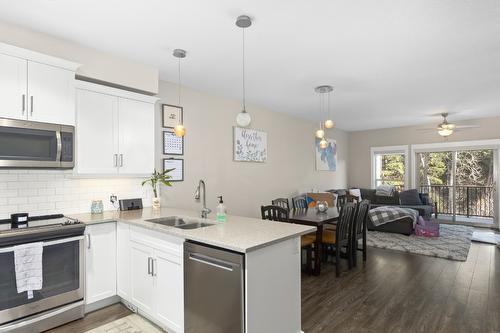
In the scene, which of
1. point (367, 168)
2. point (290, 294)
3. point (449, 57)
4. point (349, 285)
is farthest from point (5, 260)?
point (367, 168)

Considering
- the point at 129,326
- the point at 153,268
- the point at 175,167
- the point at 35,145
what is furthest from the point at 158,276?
the point at 175,167

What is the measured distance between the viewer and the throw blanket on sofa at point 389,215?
5969 millimetres

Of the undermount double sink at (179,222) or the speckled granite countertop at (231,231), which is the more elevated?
the speckled granite countertop at (231,231)

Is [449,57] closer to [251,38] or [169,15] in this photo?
[251,38]

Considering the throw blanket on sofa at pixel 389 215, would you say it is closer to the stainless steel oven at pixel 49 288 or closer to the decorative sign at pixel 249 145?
the decorative sign at pixel 249 145

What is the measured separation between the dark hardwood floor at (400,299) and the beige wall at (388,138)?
403 centimetres

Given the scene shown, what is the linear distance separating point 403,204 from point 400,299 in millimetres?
4798

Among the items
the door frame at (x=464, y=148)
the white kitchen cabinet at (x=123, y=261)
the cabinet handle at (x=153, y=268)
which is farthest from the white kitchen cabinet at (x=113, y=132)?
the door frame at (x=464, y=148)

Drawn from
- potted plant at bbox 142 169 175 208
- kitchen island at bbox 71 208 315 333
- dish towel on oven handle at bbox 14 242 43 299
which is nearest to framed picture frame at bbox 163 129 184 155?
potted plant at bbox 142 169 175 208

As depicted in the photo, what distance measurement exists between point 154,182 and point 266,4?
2.46 metres

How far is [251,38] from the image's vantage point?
9.36 ft

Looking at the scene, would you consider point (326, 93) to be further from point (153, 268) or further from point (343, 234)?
point (153, 268)

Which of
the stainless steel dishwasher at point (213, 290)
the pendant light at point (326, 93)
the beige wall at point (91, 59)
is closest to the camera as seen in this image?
the stainless steel dishwasher at point (213, 290)

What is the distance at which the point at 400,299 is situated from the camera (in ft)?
10.2
